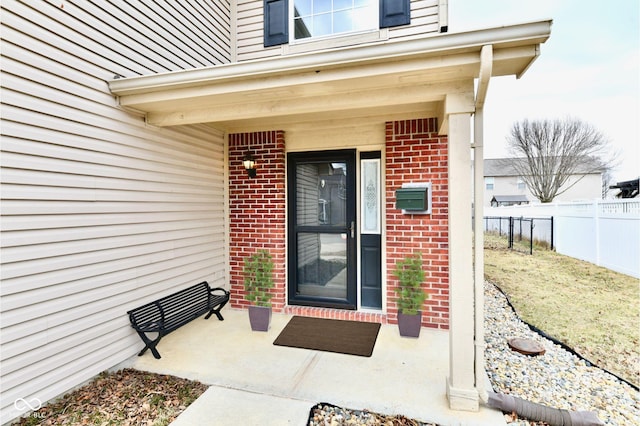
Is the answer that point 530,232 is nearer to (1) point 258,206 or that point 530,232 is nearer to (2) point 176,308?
(1) point 258,206

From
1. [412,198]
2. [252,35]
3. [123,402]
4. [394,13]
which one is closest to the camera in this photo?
[123,402]

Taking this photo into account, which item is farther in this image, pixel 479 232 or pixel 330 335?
pixel 330 335

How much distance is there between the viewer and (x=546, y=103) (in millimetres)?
18375

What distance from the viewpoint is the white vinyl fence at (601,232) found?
18.4 feet

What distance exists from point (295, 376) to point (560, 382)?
7.28 ft

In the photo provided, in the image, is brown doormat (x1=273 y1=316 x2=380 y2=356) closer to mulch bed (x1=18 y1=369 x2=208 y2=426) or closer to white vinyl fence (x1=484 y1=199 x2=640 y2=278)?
mulch bed (x1=18 y1=369 x2=208 y2=426)

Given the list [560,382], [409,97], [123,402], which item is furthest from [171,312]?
[560,382]

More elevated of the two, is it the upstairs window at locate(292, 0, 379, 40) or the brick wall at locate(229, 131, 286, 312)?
the upstairs window at locate(292, 0, 379, 40)

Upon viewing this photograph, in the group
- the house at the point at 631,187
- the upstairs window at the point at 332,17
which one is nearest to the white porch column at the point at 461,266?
the upstairs window at the point at 332,17

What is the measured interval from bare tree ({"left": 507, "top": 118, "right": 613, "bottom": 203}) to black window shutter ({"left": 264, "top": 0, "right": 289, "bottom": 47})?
62.0 ft

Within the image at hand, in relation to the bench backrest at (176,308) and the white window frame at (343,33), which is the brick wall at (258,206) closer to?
the bench backrest at (176,308)

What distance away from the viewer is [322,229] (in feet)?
14.1

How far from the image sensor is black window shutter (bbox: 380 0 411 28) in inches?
159

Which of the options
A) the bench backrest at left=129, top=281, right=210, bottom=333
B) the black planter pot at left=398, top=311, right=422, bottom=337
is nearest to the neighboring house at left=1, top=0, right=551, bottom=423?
the bench backrest at left=129, top=281, right=210, bottom=333
